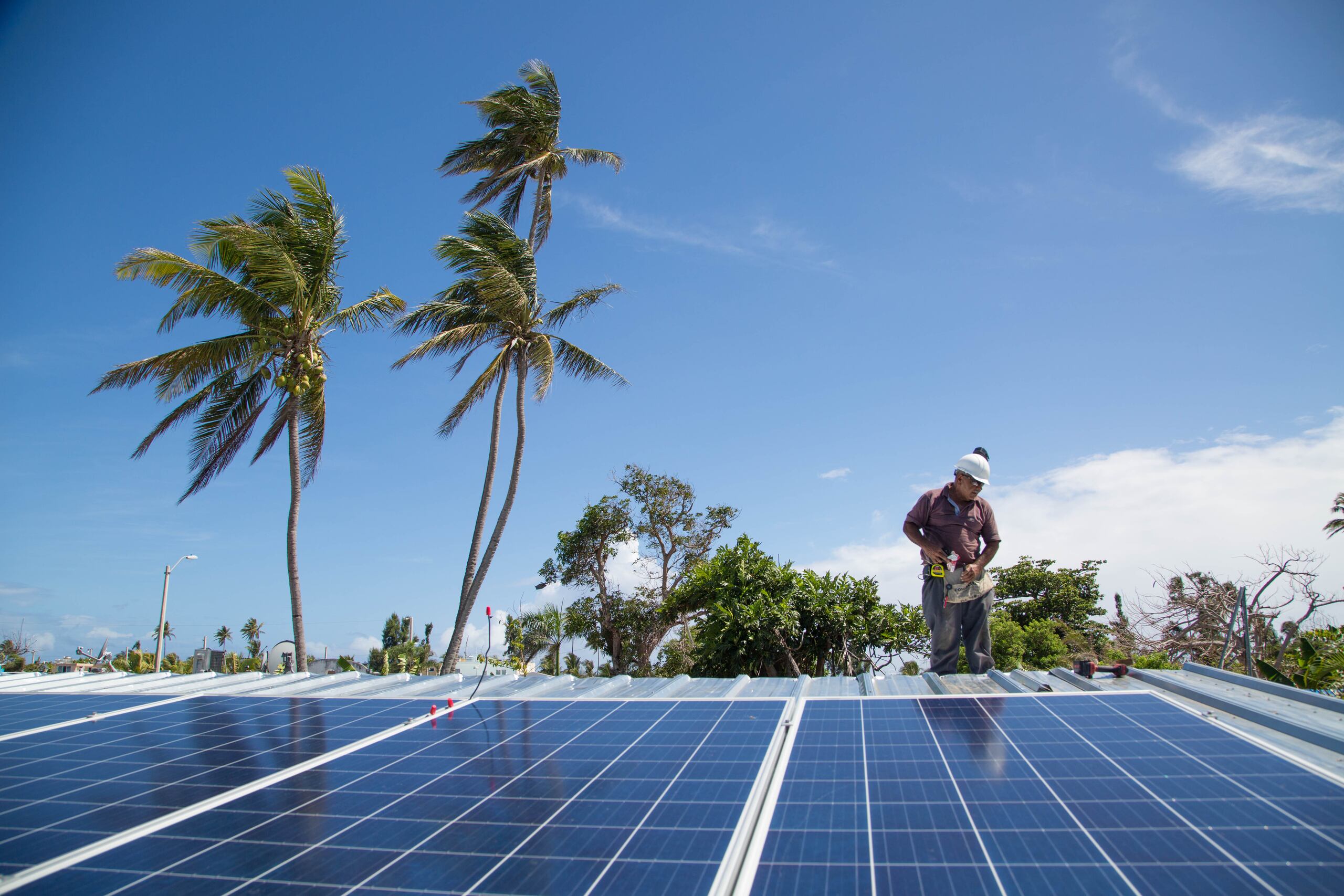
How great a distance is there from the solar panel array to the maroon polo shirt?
2.56 m

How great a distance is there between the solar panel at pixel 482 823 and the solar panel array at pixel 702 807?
1 centimetres

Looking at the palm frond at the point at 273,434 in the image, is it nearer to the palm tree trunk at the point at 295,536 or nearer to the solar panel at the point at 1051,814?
the palm tree trunk at the point at 295,536

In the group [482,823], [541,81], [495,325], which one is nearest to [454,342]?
[495,325]

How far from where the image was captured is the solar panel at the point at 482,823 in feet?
9.32

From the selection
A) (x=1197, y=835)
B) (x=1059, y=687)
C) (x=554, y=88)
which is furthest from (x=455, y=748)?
Answer: (x=554, y=88)

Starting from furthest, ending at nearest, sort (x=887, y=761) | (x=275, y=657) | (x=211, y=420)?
1. (x=211, y=420)
2. (x=275, y=657)
3. (x=887, y=761)

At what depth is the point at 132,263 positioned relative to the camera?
16375mm

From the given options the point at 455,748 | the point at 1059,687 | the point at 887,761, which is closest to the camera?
the point at 887,761

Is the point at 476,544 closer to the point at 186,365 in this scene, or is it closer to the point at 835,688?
the point at 186,365

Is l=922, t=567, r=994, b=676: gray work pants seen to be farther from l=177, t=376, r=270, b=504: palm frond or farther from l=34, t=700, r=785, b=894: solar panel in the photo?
l=177, t=376, r=270, b=504: palm frond

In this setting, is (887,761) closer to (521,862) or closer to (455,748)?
(521,862)

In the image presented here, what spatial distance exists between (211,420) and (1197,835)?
20.1 metres

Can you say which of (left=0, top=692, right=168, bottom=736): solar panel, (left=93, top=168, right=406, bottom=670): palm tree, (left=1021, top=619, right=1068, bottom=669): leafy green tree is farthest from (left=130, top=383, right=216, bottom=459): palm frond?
(left=1021, top=619, right=1068, bottom=669): leafy green tree

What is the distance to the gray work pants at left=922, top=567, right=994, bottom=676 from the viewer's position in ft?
25.1
